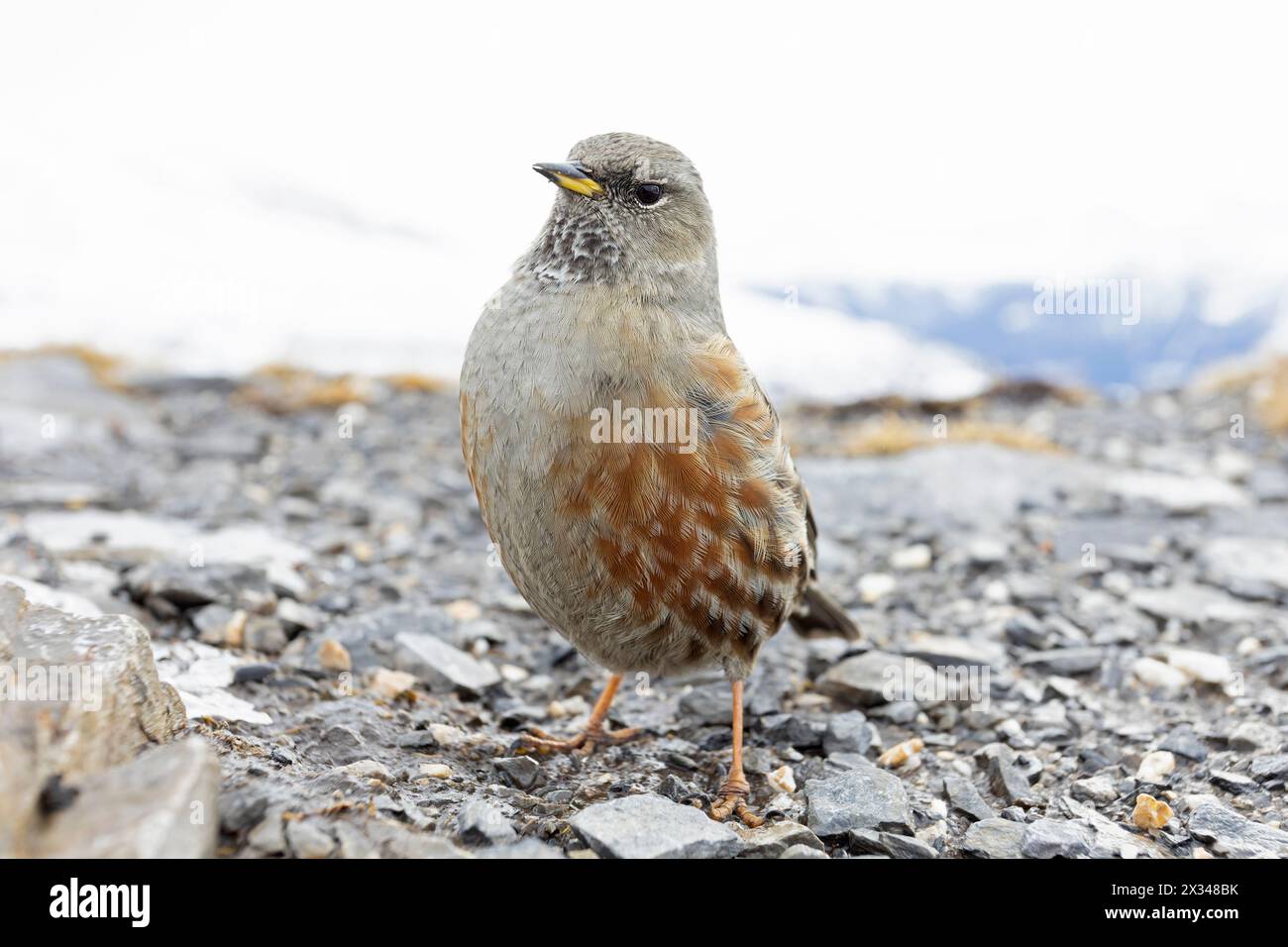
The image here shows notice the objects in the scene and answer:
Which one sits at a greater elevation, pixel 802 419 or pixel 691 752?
pixel 802 419

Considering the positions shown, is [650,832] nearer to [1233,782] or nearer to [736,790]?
[736,790]

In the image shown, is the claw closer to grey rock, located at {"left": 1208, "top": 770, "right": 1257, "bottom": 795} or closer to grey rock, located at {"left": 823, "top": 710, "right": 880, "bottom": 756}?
grey rock, located at {"left": 823, "top": 710, "right": 880, "bottom": 756}

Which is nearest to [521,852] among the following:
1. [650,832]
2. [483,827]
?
[483,827]

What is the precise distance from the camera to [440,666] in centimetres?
545

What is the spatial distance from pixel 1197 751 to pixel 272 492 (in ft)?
24.0

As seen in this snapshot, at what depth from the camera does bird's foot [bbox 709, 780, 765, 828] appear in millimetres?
4023

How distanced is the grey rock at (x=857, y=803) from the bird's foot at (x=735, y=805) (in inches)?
9.2

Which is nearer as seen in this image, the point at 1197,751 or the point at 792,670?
the point at 1197,751

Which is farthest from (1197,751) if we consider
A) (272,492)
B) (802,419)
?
(802,419)

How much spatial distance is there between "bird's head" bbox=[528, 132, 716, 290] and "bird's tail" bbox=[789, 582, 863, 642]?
208 cm

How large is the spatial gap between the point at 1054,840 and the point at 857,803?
69 centimetres
